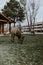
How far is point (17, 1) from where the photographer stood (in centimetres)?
3800

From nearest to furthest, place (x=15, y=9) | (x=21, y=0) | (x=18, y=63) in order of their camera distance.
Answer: (x=18, y=63) < (x=15, y=9) < (x=21, y=0)

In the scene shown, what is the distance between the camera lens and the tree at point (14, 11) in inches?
1399

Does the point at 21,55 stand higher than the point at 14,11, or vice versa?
the point at 14,11

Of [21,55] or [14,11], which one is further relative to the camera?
[14,11]

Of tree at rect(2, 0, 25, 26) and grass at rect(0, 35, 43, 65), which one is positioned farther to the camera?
tree at rect(2, 0, 25, 26)

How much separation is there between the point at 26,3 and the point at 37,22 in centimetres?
460

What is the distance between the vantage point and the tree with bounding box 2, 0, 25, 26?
35.5 metres

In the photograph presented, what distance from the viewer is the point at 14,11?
36.5m

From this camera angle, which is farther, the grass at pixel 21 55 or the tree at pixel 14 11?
the tree at pixel 14 11

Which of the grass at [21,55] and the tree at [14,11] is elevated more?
the tree at [14,11]

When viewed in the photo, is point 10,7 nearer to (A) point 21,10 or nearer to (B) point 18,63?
(A) point 21,10

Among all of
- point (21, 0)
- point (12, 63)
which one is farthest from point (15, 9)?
point (12, 63)

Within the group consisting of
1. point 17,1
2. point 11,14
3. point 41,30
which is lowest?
point 41,30

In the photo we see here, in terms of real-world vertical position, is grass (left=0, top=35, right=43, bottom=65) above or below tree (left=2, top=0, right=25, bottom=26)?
below
